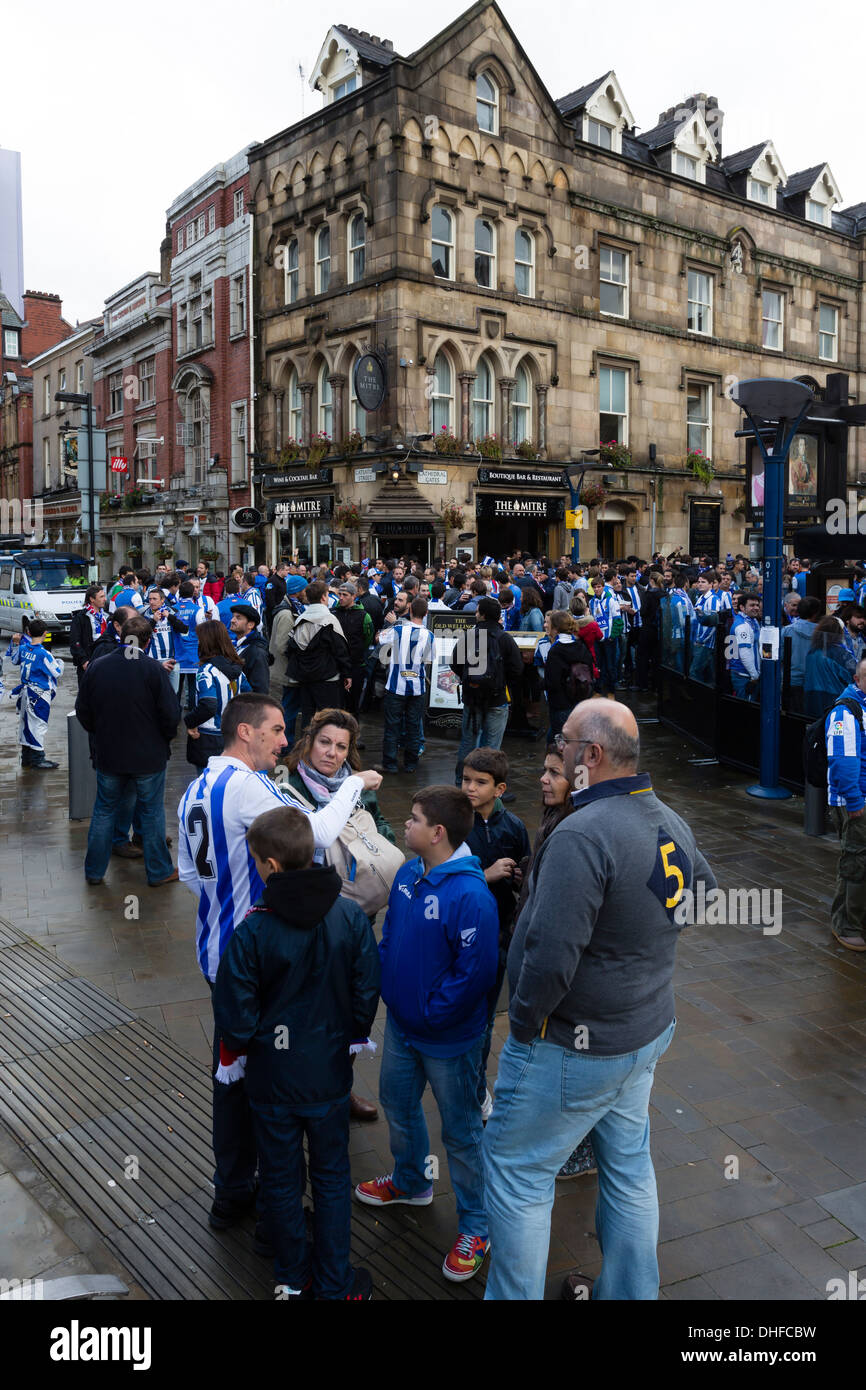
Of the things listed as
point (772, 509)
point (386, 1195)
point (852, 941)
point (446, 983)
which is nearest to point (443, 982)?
point (446, 983)

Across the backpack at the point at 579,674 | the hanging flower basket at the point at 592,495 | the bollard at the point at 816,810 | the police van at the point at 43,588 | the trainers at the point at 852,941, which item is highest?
the hanging flower basket at the point at 592,495

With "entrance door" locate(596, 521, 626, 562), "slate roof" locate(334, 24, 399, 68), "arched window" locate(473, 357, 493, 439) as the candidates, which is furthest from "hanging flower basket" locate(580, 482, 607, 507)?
"slate roof" locate(334, 24, 399, 68)

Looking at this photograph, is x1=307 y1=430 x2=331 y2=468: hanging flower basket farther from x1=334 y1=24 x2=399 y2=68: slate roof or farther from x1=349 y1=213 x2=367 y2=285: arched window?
x1=334 y1=24 x2=399 y2=68: slate roof

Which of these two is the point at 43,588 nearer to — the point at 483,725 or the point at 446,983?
the point at 483,725

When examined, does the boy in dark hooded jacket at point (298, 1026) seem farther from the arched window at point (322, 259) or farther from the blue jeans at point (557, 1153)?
the arched window at point (322, 259)

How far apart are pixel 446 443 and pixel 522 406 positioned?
3223 mm

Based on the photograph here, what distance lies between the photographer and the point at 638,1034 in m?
2.82

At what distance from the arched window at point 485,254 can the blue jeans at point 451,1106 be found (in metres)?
23.0

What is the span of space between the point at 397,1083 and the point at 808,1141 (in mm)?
1854

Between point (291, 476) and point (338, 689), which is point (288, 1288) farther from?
point (291, 476)

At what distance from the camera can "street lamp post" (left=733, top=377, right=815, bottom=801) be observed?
927 cm

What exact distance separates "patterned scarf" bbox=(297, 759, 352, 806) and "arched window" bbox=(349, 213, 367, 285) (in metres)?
21.8

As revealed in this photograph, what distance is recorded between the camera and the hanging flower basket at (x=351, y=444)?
23.3m

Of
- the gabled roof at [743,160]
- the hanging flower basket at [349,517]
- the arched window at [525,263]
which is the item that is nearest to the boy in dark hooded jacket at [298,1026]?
the hanging flower basket at [349,517]
